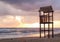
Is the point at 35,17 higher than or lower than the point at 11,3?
lower

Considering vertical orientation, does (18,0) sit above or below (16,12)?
above

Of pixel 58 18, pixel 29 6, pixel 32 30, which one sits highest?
pixel 29 6

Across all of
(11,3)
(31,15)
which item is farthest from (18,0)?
(31,15)

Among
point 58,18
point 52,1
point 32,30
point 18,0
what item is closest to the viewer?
point 52,1

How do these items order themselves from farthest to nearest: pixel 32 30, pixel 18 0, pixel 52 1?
pixel 32 30 < pixel 18 0 < pixel 52 1

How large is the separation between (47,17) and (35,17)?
446 centimetres

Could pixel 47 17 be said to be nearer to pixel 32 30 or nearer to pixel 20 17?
pixel 20 17

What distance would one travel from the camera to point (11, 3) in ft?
34.8

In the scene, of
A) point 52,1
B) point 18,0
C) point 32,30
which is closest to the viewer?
point 52,1

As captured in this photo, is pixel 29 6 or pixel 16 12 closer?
pixel 29 6

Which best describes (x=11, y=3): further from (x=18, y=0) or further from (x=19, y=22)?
(x=19, y=22)

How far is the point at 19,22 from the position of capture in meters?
10.9

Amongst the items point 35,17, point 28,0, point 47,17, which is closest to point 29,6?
point 28,0

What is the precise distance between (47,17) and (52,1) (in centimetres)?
226
